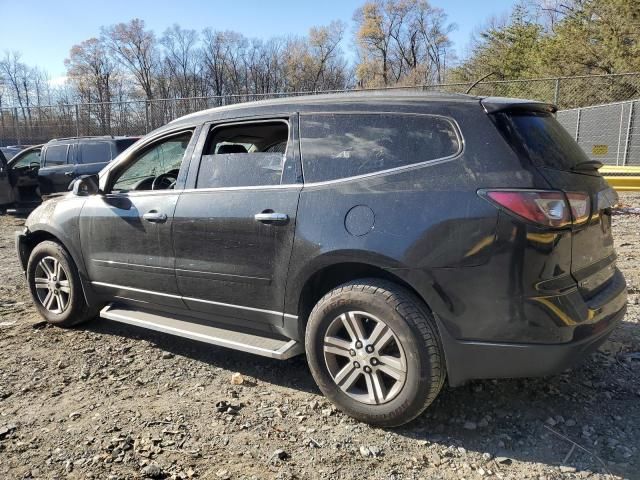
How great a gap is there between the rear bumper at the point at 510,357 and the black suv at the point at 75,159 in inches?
380

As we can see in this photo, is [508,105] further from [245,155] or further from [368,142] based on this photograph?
[245,155]

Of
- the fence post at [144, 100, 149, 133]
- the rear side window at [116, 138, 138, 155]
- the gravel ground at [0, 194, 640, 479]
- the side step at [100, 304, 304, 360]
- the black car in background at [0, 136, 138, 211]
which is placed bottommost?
the gravel ground at [0, 194, 640, 479]

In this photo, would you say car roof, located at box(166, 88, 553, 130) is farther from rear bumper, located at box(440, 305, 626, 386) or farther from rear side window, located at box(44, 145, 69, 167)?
rear side window, located at box(44, 145, 69, 167)

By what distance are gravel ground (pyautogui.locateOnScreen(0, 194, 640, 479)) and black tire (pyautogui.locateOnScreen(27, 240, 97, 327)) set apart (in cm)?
47

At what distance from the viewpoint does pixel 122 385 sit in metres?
3.48

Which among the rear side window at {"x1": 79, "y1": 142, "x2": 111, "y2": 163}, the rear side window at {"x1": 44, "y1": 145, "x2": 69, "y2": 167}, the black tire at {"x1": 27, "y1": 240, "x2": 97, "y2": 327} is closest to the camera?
the black tire at {"x1": 27, "y1": 240, "x2": 97, "y2": 327}

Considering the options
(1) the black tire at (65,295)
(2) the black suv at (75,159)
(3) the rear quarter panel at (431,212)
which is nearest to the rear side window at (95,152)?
(2) the black suv at (75,159)

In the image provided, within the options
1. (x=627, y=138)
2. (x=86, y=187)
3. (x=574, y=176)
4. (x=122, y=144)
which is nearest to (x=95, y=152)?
(x=122, y=144)

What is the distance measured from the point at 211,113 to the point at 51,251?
196 centimetres

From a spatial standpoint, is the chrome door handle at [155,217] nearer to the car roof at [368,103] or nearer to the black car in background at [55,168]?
the car roof at [368,103]

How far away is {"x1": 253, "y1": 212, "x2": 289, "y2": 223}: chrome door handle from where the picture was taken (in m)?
3.02

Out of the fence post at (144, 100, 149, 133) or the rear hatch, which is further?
the fence post at (144, 100, 149, 133)

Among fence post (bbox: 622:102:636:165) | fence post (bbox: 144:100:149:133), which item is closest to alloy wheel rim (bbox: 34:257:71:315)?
fence post (bbox: 622:102:636:165)

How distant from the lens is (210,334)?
3449 millimetres
